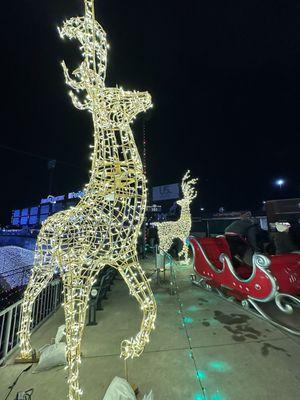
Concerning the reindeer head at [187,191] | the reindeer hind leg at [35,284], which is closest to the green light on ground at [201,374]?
the reindeer hind leg at [35,284]

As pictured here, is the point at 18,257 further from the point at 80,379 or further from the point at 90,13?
the point at 90,13

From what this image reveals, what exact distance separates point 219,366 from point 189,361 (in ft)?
1.09

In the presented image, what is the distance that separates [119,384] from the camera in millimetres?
1796

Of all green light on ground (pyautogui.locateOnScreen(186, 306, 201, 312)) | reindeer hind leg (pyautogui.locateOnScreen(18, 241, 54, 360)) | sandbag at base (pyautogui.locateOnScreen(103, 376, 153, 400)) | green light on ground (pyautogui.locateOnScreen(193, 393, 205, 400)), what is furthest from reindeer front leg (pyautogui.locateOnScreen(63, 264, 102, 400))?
green light on ground (pyautogui.locateOnScreen(186, 306, 201, 312))

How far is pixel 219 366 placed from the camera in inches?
88.4

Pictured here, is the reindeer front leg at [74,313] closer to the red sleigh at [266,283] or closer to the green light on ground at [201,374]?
the green light on ground at [201,374]

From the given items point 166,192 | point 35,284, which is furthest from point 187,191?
point 166,192

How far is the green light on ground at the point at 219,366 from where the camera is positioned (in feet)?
7.20

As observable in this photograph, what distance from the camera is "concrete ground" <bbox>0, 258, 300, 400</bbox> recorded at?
6.35 ft

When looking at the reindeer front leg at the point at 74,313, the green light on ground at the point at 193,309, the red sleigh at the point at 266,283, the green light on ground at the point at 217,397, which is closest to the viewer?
the reindeer front leg at the point at 74,313

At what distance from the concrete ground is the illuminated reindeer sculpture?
1.33ft

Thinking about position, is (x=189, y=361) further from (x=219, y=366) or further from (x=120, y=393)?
(x=120, y=393)

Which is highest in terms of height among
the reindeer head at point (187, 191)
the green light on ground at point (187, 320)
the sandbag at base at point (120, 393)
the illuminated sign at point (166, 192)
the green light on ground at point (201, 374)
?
the illuminated sign at point (166, 192)

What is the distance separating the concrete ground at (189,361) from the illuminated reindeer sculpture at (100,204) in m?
0.41
